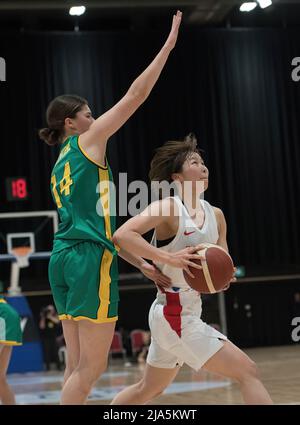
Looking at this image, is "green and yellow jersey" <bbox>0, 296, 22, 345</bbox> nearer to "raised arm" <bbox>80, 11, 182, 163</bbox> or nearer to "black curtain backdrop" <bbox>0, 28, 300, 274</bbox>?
"raised arm" <bbox>80, 11, 182, 163</bbox>

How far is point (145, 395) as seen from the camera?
407cm

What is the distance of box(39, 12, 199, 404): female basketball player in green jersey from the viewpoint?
388 centimetres

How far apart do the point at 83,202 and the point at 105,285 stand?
45cm

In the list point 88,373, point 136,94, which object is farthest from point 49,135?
point 88,373

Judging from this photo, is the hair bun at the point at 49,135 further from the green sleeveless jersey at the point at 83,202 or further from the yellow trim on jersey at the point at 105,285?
the yellow trim on jersey at the point at 105,285

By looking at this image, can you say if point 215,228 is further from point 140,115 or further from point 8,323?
point 140,115

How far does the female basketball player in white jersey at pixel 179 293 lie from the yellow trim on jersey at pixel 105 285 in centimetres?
17

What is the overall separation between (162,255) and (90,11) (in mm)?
14255

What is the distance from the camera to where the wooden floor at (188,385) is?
7.48m

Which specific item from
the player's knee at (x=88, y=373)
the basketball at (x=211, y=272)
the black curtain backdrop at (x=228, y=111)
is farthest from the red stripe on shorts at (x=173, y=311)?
the black curtain backdrop at (x=228, y=111)

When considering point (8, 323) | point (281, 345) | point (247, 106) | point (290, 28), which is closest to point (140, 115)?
point (247, 106)

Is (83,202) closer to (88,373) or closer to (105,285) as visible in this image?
(105,285)

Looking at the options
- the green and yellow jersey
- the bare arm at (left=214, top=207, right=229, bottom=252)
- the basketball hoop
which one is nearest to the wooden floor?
the green and yellow jersey

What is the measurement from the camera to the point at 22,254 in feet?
48.5
